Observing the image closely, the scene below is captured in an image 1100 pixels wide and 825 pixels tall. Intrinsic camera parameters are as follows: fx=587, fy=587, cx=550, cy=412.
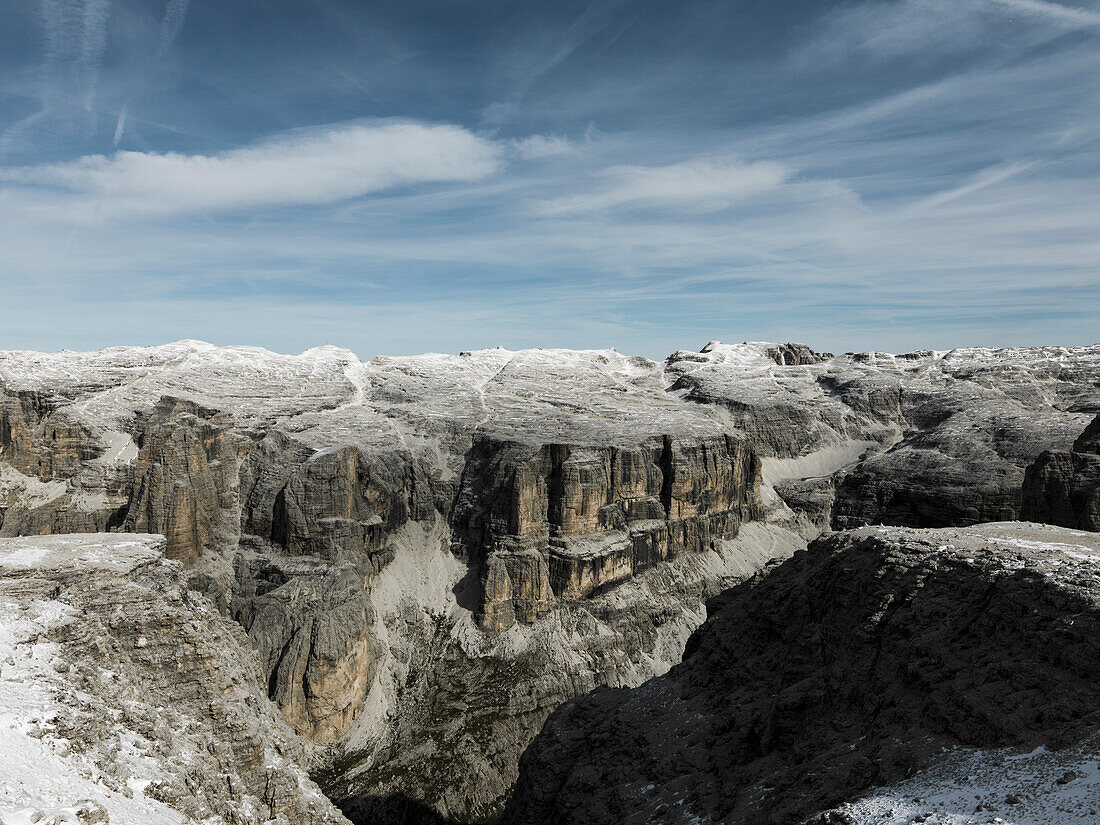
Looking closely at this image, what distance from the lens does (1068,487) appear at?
216 feet

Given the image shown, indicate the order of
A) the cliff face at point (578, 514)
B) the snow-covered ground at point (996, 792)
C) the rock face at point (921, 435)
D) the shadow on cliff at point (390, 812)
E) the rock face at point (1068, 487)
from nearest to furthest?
the snow-covered ground at point (996, 792) < the shadow on cliff at point (390, 812) < the rock face at point (1068, 487) < the cliff face at point (578, 514) < the rock face at point (921, 435)

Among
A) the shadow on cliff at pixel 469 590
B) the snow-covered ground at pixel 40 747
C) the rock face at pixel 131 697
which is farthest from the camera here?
the shadow on cliff at pixel 469 590

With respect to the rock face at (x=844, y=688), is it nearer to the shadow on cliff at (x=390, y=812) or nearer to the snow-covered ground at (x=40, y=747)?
the snow-covered ground at (x=40, y=747)

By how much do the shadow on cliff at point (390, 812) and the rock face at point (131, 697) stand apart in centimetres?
A: 3375

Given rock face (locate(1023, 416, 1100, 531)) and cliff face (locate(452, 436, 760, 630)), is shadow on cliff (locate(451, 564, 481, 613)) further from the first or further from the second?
rock face (locate(1023, 416, 1100, 531))

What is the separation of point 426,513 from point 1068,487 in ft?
299

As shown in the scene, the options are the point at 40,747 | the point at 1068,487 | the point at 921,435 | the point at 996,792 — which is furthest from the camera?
the point at 921,435

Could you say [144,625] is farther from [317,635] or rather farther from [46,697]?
[317,635]

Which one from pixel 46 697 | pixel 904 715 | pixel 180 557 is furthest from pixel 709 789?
pixel 180 557

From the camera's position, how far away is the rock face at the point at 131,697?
22.3 meters

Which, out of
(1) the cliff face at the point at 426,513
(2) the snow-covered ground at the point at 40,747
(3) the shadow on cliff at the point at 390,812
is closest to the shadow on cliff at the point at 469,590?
(1) the cliff face at the point at 426,513

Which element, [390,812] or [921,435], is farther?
[921,435]

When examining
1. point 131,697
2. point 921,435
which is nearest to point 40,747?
point 131,697

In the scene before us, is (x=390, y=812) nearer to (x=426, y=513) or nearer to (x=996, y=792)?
(x=426, y=513)
